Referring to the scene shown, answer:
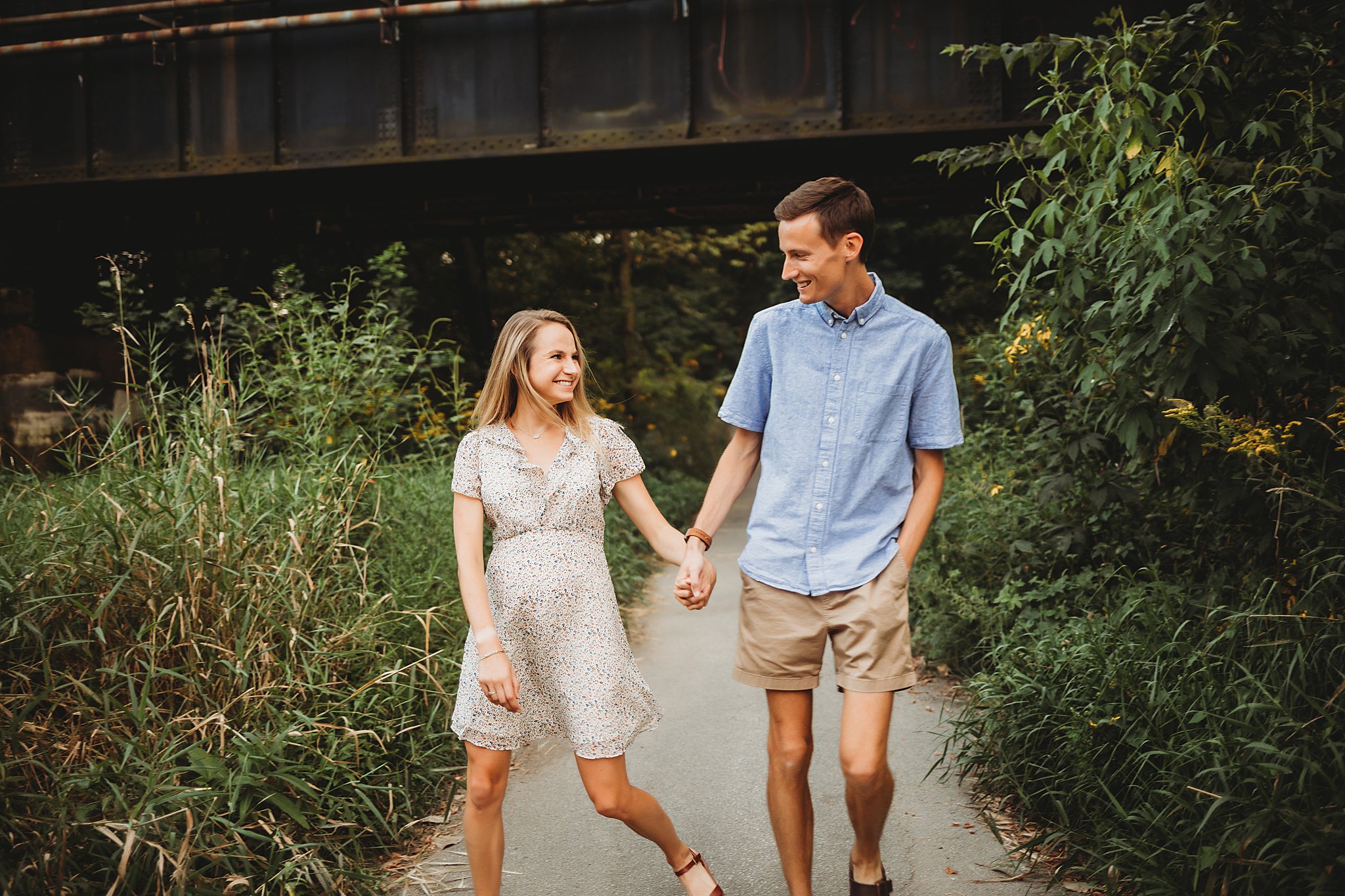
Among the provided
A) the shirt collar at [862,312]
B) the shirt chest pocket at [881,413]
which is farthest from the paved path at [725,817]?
the shirt collar at [862,312]

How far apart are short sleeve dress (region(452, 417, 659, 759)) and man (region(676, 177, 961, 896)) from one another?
334 millimetres

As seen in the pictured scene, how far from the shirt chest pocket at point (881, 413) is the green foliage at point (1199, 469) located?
1031 millimetres

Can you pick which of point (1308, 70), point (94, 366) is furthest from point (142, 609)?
point (94, 366)

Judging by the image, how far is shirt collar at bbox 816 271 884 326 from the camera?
9.96 ft

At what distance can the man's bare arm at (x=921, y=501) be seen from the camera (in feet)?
9.76

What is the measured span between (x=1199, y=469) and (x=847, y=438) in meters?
2.04

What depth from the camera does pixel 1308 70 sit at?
3779 mm

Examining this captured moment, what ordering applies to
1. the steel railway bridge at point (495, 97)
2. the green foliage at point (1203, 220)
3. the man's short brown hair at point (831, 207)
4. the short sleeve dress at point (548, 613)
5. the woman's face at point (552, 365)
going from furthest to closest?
the steel railway bridge at point (495, 97), the green foliage at point (1203, 220), the woman's face at point (552, 365), the short sleeve dress at point (548, 613), the man's short brown hair at point (831, 207)

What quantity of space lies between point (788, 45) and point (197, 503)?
7.45 meters

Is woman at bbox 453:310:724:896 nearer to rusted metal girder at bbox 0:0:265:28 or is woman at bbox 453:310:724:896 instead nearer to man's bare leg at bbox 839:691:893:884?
man's bare leg at bbox 839:691:893:884

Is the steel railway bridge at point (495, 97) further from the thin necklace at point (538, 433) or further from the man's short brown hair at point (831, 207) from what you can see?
the thin necklace at point (538, 433)

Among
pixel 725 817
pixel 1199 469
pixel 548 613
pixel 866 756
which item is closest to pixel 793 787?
pixel 866 756

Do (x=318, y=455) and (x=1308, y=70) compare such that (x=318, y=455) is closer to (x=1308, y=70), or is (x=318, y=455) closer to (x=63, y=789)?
(x=63, y=789)

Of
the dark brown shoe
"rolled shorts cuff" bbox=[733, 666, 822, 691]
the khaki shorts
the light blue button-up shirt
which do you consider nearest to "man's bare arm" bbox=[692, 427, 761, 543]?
the light blue button-up shirt
